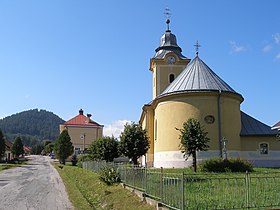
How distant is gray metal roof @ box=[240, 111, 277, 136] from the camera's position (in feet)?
109

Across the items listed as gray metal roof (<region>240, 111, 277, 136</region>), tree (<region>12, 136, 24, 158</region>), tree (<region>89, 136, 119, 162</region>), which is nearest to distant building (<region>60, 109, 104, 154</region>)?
tree (<region>12, 136, 24, 158</region>)

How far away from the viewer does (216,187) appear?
420 inches

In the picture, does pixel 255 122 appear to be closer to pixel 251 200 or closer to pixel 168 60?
pixel 168 60

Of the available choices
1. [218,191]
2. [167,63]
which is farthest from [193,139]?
[167,63]

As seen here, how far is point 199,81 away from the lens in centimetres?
3272

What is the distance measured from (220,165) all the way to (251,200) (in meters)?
12.8

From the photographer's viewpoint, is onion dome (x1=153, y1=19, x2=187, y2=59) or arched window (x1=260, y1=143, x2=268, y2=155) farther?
onion dome (x1=153, y1=19, x2=187, y2=59)

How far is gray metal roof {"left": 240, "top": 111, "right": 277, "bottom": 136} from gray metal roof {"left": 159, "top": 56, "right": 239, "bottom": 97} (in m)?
3.94

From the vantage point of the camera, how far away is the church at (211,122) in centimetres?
3139

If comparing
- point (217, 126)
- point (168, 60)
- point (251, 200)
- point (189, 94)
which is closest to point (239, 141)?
point (217, 126)

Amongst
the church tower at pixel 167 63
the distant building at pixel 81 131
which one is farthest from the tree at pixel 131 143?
the distant building at pixel 81 131

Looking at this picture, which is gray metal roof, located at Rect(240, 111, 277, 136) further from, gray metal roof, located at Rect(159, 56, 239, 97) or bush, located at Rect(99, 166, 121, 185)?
bush, located at Rect(99, 166, 121, 185)

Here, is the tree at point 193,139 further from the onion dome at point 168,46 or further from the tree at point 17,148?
the tree at point 17,148

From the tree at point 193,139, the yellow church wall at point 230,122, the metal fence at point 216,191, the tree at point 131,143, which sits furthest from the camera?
the tree at point 131,143
